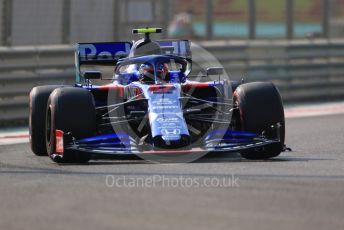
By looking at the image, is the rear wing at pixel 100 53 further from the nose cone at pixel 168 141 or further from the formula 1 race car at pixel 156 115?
the nose cone at pixel 168 141

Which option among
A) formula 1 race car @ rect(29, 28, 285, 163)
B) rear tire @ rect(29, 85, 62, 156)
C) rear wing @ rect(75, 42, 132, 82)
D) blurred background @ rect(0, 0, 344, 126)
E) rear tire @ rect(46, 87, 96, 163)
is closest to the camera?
formula 1 race car @ rect(29, 28, 285, 163)

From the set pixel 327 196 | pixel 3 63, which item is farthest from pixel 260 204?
pixel 3 63

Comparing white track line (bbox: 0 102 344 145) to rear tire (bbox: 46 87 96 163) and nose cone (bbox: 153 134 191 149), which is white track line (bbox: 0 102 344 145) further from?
nose cone (bbox: 153 134 191 149)

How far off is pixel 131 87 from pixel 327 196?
3.70m

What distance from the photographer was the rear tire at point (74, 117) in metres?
10.1

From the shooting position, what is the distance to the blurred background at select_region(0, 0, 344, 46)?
15.2 metres

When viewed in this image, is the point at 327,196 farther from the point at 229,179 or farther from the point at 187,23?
the point at 187,23

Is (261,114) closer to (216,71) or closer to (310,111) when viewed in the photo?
(216,71)

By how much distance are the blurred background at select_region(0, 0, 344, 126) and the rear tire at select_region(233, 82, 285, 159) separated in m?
5.11

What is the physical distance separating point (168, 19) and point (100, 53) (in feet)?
16.6

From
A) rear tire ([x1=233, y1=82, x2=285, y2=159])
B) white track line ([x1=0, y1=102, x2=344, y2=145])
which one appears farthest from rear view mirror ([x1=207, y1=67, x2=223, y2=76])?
white track line ([x1=0, y1=102, x2=344, y2=145])

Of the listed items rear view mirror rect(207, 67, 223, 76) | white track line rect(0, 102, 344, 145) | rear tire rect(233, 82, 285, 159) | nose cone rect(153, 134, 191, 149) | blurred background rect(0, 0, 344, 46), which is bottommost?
white track line rect(0, 102, 344, 145)

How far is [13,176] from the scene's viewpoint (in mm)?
9094

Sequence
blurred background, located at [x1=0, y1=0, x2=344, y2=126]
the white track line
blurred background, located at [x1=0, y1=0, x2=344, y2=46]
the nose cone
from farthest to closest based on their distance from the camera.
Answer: blurred background, located at [x1=0, y1=0, x2=344, y2=46]
blurred background, located at [x1=0, y1=0, x2=344, y2=126]
the white track line
the nose cone
